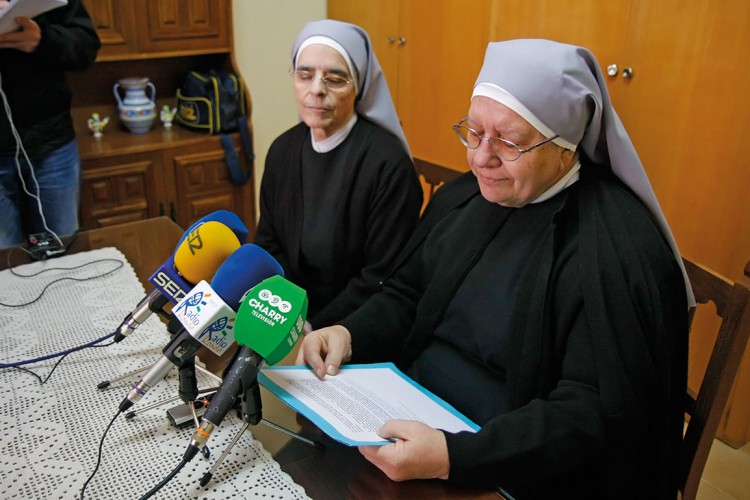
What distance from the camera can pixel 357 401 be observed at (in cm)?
104

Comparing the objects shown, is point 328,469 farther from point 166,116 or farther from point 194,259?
point 166,116

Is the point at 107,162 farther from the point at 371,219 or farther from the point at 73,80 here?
the point at 371,219

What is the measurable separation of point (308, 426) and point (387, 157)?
0.89 m

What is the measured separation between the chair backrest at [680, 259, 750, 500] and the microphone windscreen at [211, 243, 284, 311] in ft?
2.44

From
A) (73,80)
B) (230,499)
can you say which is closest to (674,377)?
(230,499)

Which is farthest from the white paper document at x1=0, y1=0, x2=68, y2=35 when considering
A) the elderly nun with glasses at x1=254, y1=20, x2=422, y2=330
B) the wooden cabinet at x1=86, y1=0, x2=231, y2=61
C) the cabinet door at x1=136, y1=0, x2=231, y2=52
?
the cabinet door at x1=136, y1=0, x2=231, y2=52

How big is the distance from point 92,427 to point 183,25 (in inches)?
95.7

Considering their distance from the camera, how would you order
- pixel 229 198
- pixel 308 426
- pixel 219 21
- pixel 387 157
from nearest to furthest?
1. pixel 308 426
2. pixel 387 157
3. pixel 219 21
4. pixel 229 198

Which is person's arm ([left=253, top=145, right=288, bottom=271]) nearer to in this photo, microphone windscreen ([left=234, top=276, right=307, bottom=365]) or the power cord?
the power cord

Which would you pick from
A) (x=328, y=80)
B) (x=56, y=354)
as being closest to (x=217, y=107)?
(x=328, y=80)

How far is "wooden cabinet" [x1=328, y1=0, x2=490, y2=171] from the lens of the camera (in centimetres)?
274

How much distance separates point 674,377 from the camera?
3.68 ft

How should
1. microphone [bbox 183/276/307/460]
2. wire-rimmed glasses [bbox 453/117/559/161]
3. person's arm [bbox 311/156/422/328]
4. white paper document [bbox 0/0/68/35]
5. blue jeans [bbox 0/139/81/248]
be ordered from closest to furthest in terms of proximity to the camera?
microphone [bbox 183/276/307/460] < wire-rimmed glasses [bbox 453/117/559/161] < person's arm [bbox 311/156/422/328] < white paper document [bbox 0/0/68/35] < blue jeans [bbox 0/139/81/248]

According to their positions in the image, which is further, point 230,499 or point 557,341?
point 557,341
